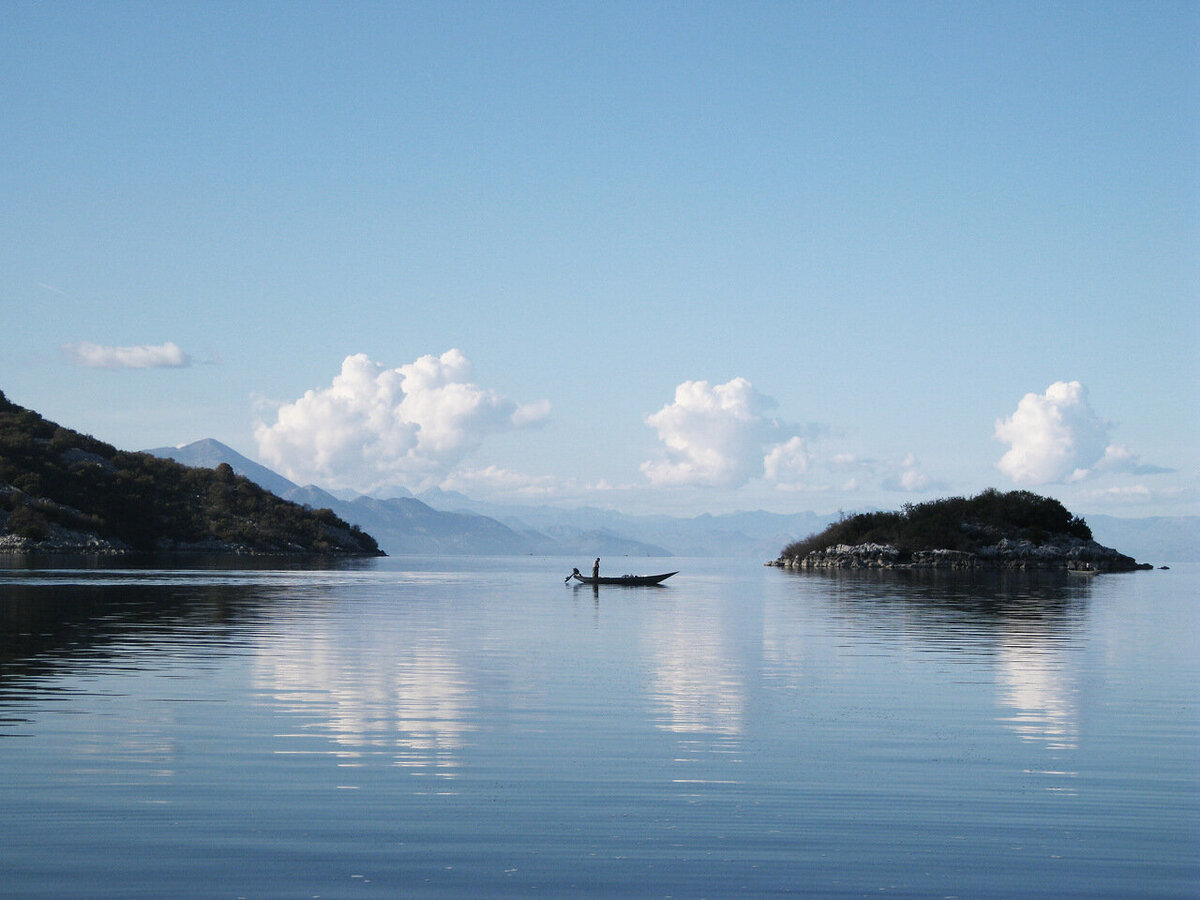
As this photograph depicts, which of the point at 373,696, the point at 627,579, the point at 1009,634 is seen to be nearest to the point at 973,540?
the point at 627,579

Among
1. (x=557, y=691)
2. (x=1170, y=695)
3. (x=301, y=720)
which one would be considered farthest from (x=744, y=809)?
(x=1170, y=695)

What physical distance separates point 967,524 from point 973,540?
15.8ft

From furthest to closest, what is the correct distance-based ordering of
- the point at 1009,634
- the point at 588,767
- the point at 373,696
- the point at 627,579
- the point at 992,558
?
the point at 992,558 < the point at 627,579 < the point at 1009,634 < the point at 373,696 < the point at 588,767

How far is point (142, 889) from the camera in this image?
13.9m

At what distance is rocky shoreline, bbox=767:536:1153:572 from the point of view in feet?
572

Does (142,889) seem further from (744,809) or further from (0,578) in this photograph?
(0,578)

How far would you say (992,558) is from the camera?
176 metres

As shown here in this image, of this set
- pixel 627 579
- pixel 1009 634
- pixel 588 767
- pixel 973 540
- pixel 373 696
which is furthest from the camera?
pixel 973 540

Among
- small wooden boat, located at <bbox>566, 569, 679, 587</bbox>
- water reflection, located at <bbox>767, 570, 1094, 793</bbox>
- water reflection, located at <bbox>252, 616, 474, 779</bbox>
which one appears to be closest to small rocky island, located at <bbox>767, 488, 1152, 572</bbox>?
water reflection, located at <bbox>767, 570, 1094, 793</bbox>

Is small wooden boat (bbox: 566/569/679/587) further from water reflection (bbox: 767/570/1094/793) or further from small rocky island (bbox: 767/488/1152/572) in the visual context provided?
small rocky island (bbox: 767/488/1152/572)

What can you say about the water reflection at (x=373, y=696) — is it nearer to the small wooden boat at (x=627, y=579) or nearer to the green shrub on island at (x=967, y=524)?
the small wooden boat at (x=627, y=579)

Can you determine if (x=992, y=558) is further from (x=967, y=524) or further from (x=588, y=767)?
(x=588, y=767)

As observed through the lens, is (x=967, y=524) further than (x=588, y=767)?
Yes

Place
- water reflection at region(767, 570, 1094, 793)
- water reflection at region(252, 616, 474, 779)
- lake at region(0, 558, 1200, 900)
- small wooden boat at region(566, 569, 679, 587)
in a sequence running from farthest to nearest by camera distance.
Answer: small wooden boat at region(566, 569, 679, 587) < water reflection at region(767, 570, 1094, 793) < water reflection at region(252, 616, 474, 779) < lake at region(0, 558, 1200, 900)
